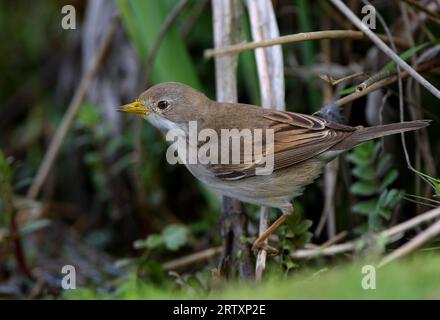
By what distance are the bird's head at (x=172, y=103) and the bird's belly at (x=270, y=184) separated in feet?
1.26

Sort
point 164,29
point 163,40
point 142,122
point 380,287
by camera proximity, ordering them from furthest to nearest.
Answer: point 142,122 < point 163,40 < point 164,29 < point 380,287

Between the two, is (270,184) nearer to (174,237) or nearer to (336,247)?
(336,247)

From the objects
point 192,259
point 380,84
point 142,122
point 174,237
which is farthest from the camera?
point 142,122

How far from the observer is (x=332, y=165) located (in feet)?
14.1

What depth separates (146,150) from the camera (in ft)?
17.7

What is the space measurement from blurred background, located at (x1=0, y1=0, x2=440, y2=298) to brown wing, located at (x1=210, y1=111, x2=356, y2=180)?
0.28m

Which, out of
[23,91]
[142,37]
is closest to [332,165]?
[142,37]

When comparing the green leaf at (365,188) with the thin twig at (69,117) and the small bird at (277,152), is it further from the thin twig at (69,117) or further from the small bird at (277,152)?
the thin twig at (69,117)

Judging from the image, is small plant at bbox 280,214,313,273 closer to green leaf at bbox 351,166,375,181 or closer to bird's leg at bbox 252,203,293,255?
bird's leg at bbox 252,203,293,255

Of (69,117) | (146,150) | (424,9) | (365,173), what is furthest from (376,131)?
(69,117)

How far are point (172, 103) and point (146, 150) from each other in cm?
144

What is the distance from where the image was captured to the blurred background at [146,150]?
3918 millimetres
